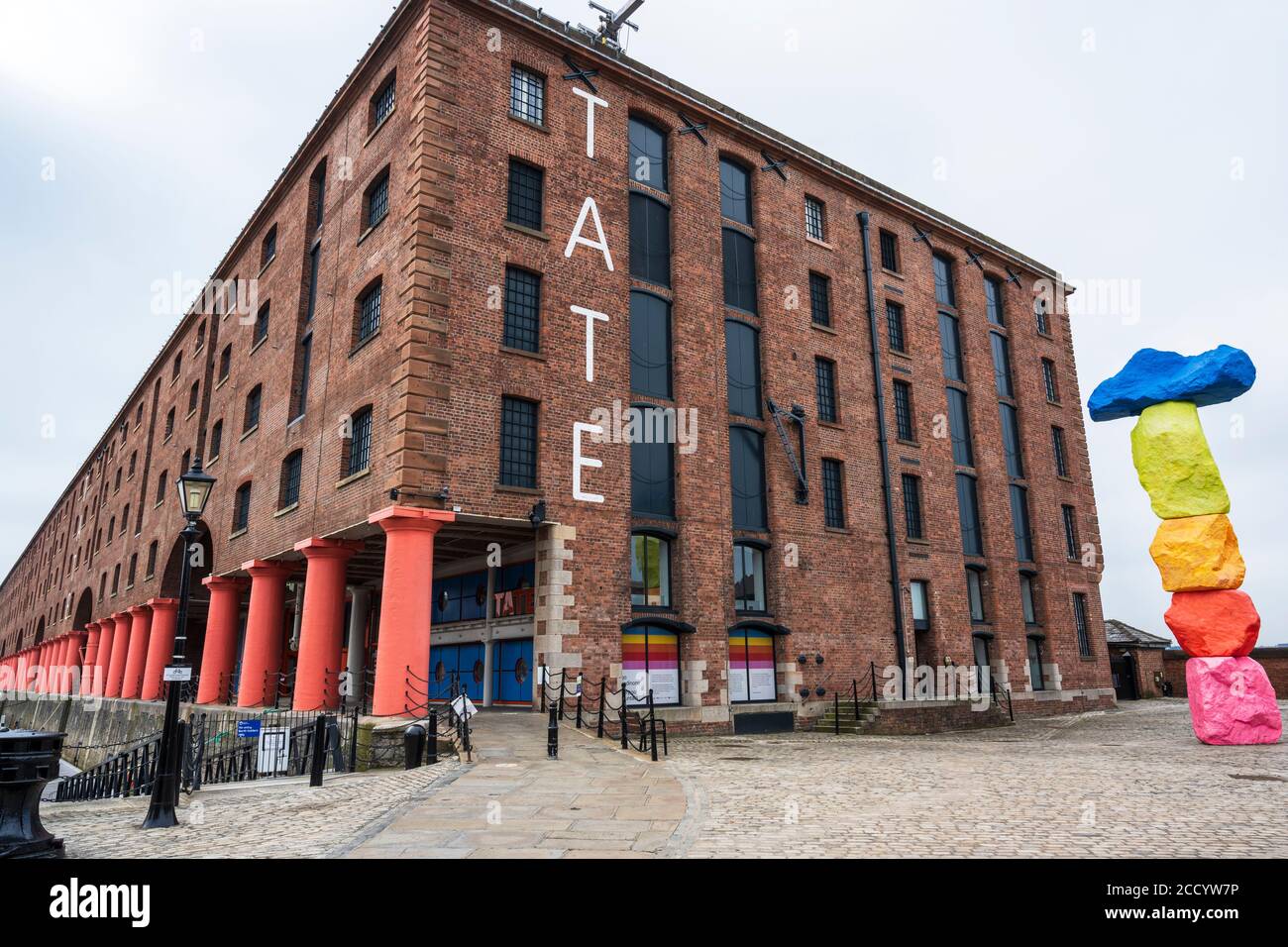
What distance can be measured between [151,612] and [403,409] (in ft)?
82.9

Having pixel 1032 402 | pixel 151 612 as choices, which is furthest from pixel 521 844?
pixel 151 612

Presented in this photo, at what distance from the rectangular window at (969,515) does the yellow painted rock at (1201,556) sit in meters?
11.0

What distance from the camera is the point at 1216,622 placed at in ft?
53.9

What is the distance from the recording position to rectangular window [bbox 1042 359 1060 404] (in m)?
34.4

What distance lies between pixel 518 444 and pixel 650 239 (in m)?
7.71

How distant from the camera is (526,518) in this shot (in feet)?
57.2

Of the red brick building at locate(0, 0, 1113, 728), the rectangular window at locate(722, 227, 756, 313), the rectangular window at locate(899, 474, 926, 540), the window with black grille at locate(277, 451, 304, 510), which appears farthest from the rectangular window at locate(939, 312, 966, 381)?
the window with black grille at locate(277, 451, 304, 510)

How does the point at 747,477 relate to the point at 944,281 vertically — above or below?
below

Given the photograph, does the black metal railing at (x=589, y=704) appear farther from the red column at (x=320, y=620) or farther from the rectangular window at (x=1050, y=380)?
the rectangular window at (x=1050, y=380)

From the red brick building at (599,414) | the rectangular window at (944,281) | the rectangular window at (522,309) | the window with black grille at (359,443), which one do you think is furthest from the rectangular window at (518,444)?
the rectangular window at (944,281)

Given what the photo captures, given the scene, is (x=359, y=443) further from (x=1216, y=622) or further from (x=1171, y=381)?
(x=1216, y=622)

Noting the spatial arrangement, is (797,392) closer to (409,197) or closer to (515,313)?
(515,313)

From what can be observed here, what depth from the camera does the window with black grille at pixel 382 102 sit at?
2081 cm

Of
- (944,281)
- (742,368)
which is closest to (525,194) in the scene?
(742,368)
